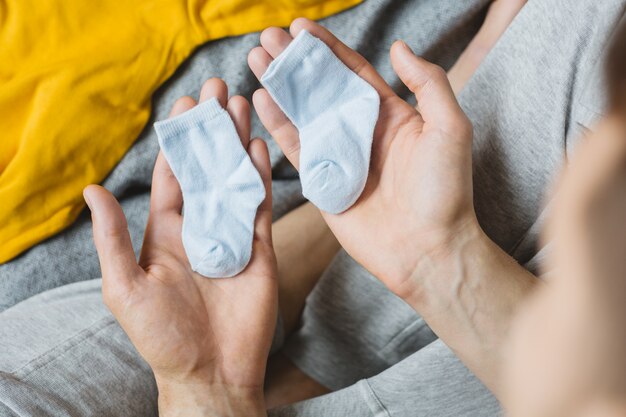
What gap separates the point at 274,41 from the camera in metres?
0.92

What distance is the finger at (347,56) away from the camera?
3.01 ft

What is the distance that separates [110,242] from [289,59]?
34cm

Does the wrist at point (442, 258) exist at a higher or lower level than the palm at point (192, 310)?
higher

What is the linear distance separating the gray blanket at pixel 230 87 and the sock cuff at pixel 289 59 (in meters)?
0.20

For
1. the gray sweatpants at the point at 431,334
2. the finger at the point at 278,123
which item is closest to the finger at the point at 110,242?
the gray sweatpants at the point at 431,334

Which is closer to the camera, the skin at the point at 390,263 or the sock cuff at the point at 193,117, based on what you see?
the skin at the point at 390,263

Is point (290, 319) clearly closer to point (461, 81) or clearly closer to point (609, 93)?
point (461, 81)

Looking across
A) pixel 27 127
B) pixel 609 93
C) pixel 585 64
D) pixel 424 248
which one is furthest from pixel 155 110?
pixel 609 93

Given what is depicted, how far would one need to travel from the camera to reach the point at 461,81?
3.83 ft

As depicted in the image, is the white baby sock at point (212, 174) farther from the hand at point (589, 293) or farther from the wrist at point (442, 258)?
the hand at point (589, 293)

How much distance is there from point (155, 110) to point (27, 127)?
20 centimetres

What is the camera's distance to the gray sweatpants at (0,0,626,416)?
0.83m


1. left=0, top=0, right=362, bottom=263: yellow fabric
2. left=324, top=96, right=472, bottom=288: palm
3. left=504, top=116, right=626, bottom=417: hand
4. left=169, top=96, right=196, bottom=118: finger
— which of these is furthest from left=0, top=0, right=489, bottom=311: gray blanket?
left=504, top=116, right=626, bottom=417: hand

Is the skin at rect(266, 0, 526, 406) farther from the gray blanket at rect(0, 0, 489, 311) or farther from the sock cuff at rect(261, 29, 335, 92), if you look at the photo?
the sock cuff at rect(261, 29, 335, 92)
